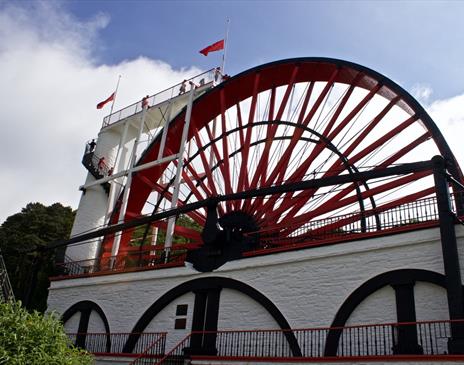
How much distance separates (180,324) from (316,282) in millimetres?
4553

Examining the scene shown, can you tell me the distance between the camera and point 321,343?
1149 cm

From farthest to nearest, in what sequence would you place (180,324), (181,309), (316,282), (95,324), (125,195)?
(125,195) → (95,324) → (181,309) → (180,324) → (316,282)

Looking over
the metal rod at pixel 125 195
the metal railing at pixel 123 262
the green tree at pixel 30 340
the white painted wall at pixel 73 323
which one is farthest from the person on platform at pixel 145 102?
the green tree at pixel 30 340

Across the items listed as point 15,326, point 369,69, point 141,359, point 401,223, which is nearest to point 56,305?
point 141,359

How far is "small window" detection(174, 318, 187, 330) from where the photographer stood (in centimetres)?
1450

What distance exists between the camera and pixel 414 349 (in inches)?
391

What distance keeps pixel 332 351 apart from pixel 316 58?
11.6 meters

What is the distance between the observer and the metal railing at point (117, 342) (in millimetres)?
14680

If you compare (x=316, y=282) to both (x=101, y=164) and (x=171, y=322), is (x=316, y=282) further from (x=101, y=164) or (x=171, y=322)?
(x=101, y=164)

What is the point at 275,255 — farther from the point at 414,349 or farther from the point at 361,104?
the point at 361,104

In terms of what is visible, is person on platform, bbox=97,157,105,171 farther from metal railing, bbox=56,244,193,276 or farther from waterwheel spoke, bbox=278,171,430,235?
waterwheel spoke, bbox=278,171,430,235

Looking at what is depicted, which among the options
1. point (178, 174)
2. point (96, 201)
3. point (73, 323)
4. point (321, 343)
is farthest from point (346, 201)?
point (96, 201)

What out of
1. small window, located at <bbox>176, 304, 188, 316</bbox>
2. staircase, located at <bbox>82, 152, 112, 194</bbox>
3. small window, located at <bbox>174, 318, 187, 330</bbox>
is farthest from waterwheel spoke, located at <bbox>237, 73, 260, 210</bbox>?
staircase, located at <bbox>82, 152, 112, 194</bbox>

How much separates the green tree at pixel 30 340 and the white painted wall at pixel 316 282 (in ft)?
15.9
